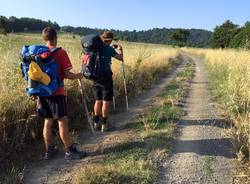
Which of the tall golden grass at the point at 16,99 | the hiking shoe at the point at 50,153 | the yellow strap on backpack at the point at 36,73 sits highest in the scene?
the yellow strap on backpack at the point at 36,73

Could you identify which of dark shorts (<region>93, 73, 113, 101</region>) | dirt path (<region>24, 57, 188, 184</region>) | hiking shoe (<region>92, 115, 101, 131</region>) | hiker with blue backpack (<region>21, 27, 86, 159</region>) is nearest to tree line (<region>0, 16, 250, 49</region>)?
dark shorts (<region>93, 73, 113, 101</region>)

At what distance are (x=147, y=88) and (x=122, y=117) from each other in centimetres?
482

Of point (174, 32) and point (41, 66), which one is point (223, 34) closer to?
point (174, 32)

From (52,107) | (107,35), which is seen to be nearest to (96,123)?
(107,35)

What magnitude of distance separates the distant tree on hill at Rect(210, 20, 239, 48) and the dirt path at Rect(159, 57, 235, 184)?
51.9 meters

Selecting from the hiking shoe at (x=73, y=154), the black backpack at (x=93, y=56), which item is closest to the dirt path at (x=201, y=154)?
the hiking shoe at (x=73, y=154)

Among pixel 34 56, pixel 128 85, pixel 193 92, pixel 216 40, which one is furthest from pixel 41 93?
pixel 216 40

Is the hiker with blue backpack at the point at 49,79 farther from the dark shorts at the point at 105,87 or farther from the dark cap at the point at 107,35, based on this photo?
the dark cap at the point at 107,35

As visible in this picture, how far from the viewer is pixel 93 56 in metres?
8.42

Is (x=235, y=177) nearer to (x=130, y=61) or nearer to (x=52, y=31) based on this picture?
(x=52, y=31)

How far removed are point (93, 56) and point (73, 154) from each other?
7.22ft

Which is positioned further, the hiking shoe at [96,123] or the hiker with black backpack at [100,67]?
the hiking shoe at [96,123]

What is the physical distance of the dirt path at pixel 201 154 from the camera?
20.0 ft

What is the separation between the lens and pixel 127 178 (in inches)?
231
